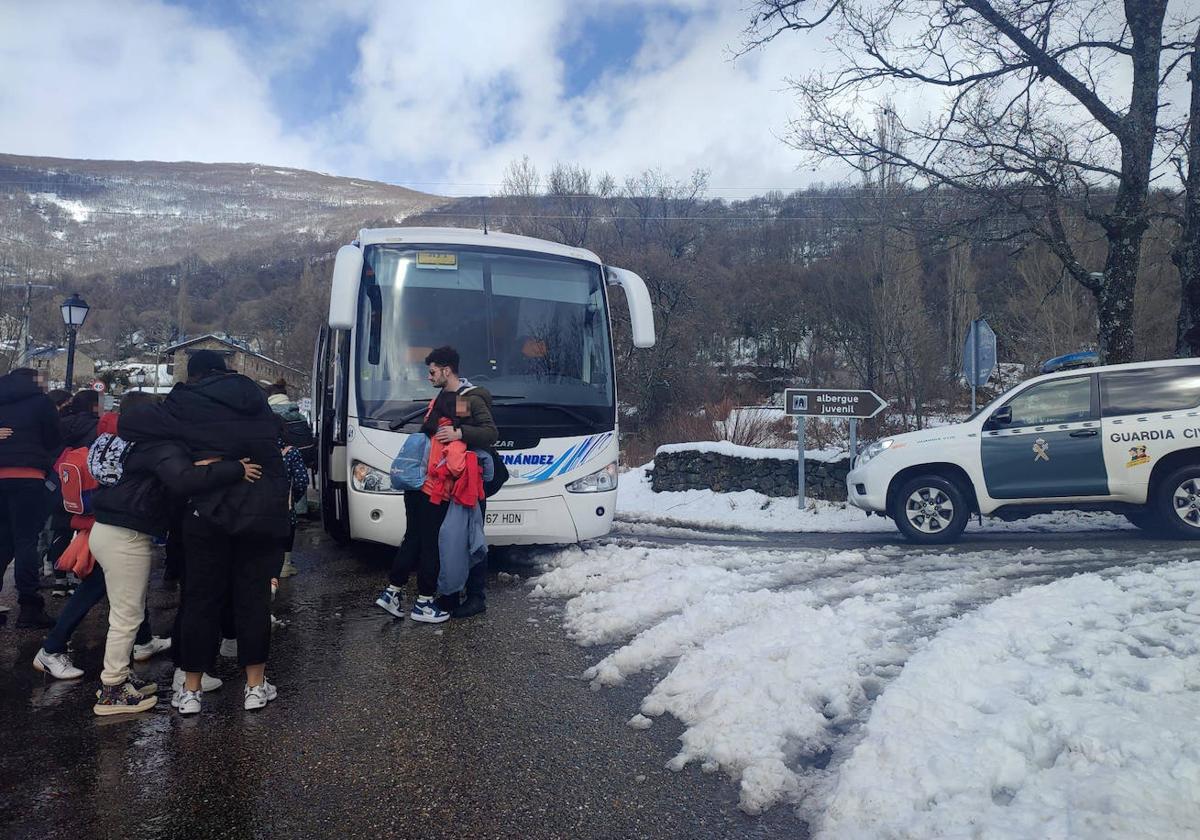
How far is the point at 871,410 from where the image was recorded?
12.0m

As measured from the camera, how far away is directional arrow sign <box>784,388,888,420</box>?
39.2 ft

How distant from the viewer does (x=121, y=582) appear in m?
4.39

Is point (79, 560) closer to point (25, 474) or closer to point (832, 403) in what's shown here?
point (25, 474)

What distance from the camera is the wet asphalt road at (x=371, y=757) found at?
10.2ft

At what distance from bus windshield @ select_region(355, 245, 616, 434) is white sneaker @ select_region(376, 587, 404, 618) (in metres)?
1.53

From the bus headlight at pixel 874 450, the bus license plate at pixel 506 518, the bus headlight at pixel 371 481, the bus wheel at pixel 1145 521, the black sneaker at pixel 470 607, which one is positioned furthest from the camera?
the bus headlight at pixel 874 450

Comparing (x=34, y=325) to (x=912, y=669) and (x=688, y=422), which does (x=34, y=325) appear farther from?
(x=912, y=669)

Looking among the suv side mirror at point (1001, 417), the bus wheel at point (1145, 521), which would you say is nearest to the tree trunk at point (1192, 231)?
the bus wheel at point (1145, 521)

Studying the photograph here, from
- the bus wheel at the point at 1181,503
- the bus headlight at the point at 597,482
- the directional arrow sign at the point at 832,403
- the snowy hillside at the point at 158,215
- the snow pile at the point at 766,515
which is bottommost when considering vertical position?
the snow pile at the point at 766,515

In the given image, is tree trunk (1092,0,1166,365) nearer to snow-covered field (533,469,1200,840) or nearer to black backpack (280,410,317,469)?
snow-covered field (533,469,1200,840)

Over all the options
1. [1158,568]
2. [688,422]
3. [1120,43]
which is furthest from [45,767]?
[688,422]

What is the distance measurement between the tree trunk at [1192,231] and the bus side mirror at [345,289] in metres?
11.8

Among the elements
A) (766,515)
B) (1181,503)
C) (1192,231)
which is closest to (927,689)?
(1181,503)

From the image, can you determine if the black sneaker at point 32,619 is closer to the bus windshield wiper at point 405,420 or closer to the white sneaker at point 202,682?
the white sneaker at point 202,682
